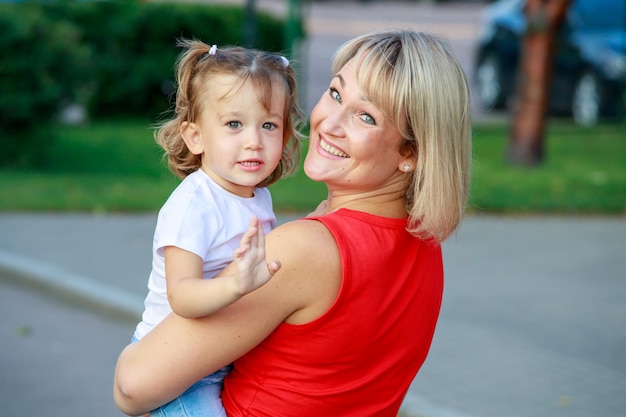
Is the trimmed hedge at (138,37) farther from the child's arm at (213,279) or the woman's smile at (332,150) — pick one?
the child's arm at (213,279)

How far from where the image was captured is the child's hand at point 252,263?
2.00 meters

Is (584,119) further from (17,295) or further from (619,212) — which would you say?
(17,295)

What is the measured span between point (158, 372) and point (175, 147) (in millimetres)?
619

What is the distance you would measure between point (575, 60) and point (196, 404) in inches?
597

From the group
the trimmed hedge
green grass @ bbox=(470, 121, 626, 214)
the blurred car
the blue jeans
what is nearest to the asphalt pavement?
green grass @ bbox=(470, 121, 626, 214)

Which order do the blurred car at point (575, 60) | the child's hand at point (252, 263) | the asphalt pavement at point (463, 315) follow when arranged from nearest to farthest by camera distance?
the child's hand at point (252, 263), the asphalt pavement at point (463, 315), the blurred car at point (575, 60)

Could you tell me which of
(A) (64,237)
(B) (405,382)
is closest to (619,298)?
(A) (64,237)

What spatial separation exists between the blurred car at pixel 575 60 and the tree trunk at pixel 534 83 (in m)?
3.88

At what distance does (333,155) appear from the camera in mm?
2438

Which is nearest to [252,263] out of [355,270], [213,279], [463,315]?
[213,279]

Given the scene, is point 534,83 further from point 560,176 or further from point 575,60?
point 575,60

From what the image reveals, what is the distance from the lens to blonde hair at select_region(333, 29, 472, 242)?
2.31m

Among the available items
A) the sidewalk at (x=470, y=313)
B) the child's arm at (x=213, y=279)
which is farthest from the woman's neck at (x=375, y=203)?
the sidewalk at (x=470, y=313)

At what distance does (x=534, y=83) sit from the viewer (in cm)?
1240
